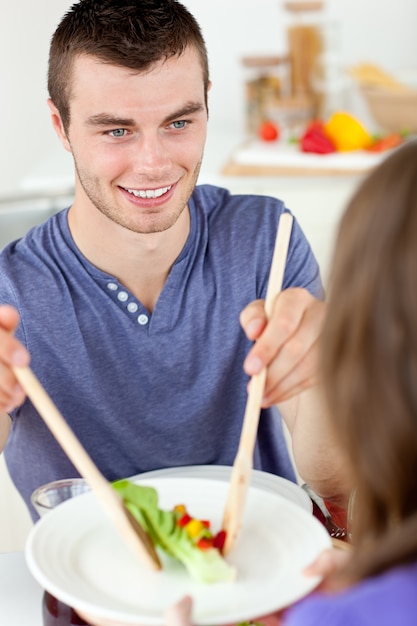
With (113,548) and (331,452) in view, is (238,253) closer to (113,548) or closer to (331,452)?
(331,452)

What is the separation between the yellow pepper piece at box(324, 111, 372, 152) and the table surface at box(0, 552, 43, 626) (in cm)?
198

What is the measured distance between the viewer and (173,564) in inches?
36.0

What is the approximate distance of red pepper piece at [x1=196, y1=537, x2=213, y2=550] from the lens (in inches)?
35.2

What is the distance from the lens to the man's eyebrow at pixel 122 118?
1.39 metres

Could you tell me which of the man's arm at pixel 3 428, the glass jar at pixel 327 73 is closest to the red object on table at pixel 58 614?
the man's arm at pixel 3 428

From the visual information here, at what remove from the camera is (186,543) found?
0.90 metres

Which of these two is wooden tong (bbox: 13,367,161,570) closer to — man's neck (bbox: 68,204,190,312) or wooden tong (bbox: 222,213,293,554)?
wooden tong (bbox: 222,213,293,554)

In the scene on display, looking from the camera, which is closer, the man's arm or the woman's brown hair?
the woman's brown hair

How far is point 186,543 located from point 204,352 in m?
0.61

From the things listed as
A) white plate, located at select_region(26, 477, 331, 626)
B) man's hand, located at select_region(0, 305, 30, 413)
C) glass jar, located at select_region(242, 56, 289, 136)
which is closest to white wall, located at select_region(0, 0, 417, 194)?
glass jar, located at select_region(242, 56, 289, 136)

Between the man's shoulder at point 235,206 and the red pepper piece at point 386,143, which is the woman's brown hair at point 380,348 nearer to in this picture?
the man's shoulder at point 235,206

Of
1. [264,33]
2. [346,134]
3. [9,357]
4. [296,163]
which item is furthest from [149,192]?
[264,33]

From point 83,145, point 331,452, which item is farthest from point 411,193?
point 83,145

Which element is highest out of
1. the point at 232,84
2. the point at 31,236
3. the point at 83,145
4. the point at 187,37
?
the point at 187,37
